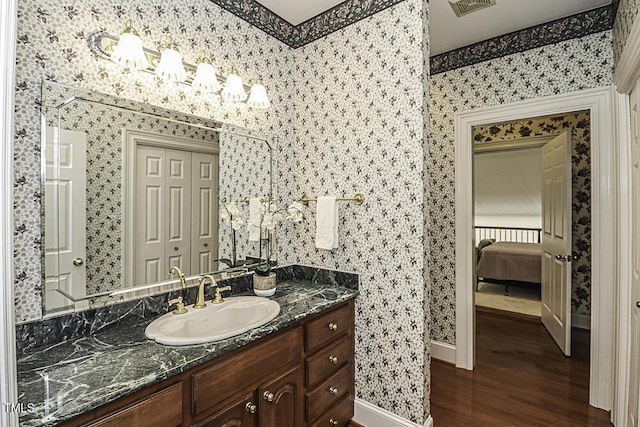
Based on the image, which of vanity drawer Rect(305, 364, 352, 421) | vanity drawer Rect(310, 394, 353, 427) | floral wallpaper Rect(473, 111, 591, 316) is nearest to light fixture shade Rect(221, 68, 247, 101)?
vanity drawer Rect(305, 364, 352, 421)

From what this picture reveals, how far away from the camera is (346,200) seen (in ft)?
6.98

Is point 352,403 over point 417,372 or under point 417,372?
under

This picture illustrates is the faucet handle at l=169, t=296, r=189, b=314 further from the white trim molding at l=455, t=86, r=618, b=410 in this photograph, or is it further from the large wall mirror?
the white trim molding at l=455, t=86, r=618, b=410

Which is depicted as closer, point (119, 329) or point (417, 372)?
point (119, 329)

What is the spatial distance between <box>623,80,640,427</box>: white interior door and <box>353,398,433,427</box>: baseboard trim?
1044 millimetres

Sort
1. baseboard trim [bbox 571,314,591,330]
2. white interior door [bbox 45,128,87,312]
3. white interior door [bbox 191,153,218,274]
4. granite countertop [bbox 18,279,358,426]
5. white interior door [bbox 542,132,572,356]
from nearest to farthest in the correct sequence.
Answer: granite countertop [bbox 18,279,358,426] < white interior door [bbox 45,128,87,312] < white interior door [bbox 191,153,218,274] < white interior door [bbox 542,132,572,356] < baseboard trim [bbox 571,314,591,330]

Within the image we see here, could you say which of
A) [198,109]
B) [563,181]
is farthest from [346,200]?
[563,181]

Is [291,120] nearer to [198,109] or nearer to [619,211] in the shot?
[198,109]

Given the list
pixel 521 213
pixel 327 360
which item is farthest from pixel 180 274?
pixel 521 213

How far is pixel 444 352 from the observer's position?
2.91 m

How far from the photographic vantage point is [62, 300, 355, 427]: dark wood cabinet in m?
1.04

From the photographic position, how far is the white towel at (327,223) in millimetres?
2127

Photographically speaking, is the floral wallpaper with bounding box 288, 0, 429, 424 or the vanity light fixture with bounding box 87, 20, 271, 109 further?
the floral wallpaper with bounding box 288, 0, 429, 424

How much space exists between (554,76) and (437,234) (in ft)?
4.89
